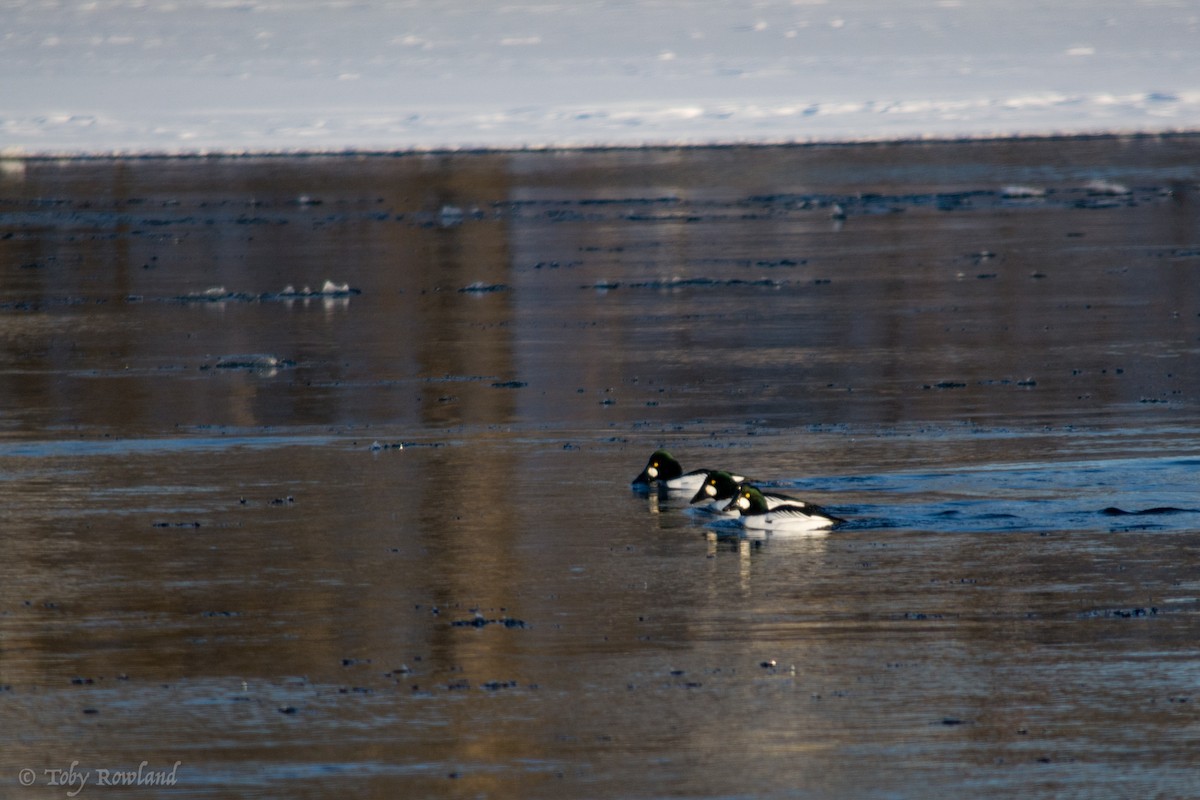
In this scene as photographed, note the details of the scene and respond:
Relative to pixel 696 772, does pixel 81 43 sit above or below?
above

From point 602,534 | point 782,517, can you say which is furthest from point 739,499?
point 602,534

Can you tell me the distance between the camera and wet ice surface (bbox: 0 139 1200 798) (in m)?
7.28

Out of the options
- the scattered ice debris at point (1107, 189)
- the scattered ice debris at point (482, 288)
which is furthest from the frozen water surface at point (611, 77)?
the scattered ice debris at point (482, 288)

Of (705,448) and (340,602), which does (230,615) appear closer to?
(340,602)

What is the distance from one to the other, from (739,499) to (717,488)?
0.46 metres

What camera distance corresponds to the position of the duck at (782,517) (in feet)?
36.1

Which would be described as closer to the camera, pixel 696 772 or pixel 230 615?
pixel 696 772

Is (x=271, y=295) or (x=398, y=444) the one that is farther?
(x=271, y=295)

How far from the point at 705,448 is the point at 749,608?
4.63 m

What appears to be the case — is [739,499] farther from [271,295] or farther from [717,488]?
[271,295]

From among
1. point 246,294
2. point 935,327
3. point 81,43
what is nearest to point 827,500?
point 935,327

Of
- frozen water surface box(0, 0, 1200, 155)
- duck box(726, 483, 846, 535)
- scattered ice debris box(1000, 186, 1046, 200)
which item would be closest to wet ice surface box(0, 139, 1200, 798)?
duck box(726, 483, 846, 535)

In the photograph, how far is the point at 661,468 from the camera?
12188 mm

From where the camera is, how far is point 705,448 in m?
13.9
